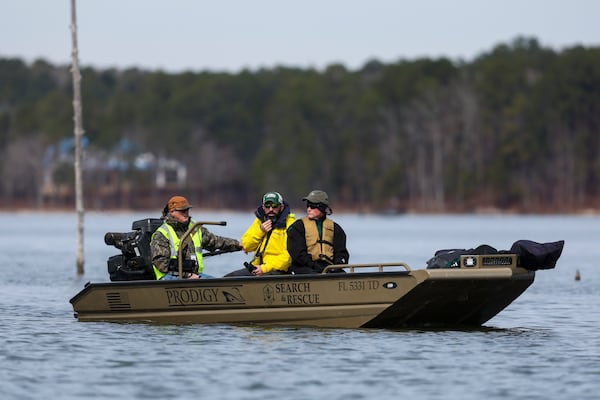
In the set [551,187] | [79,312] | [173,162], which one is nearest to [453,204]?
[551,187]

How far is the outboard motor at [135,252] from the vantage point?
19.9 meters

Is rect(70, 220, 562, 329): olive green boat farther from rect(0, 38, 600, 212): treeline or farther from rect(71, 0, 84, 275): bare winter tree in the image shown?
rect(0, 38, 600, 212): treeline

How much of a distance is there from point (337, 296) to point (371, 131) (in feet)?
439

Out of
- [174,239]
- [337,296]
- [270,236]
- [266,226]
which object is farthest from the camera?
[174,239]

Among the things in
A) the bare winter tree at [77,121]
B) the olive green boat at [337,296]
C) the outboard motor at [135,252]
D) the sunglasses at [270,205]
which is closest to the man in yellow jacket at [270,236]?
the sunglasses at [270,205]

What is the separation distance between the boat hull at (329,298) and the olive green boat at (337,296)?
13mm

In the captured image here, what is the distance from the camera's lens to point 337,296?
61.9ft

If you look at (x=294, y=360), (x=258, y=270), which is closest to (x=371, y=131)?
(x=258, y=270)

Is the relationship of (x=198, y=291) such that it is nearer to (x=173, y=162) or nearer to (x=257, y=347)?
(x=257, y=347)

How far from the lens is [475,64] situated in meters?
152

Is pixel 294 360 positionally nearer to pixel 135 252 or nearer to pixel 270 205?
pixel 270 205

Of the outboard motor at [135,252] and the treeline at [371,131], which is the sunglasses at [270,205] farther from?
the treeline at [371,131]

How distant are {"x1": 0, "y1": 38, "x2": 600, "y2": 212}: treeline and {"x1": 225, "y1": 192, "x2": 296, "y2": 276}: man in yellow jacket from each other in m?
112

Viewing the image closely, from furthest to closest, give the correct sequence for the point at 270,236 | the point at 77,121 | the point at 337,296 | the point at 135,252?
the point at 77,121 → the point at 135,252 → the point at 270,236 → the point at 337,296
